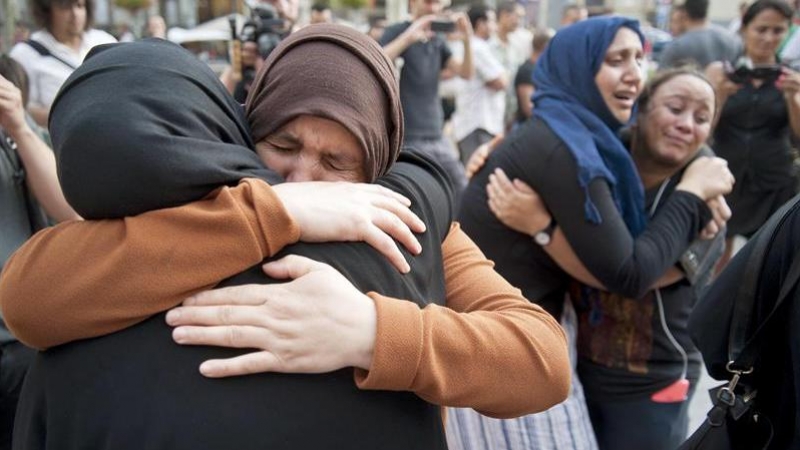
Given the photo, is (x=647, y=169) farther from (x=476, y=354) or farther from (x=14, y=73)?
(x=14, y=73)

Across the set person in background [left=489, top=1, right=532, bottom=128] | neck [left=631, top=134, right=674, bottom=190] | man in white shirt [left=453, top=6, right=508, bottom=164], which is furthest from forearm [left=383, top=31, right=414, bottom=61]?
person in background [left=489, top=1, right=532, bottom=128]

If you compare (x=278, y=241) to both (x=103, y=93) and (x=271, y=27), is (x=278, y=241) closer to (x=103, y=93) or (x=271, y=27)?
(x=103, y=93)

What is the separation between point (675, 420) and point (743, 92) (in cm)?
279

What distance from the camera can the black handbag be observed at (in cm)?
131

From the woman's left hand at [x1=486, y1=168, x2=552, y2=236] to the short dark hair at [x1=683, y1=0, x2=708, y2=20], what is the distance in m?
4.31

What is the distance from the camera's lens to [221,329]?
0.93 m

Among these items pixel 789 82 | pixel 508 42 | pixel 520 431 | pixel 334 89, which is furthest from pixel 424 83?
pixel 334 89

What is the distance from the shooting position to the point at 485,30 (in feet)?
26.1

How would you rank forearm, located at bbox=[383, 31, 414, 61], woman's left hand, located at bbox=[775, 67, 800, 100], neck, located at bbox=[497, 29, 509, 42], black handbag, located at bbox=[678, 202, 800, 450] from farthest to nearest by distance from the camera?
neck, located at bbox=[497, 29, 509, 42] → forearm, located at bbox=[383, 31, 414, 61] → woman's left hand, located at bbox=[775, 67, 800, 100] → black handbag, located at bbox=[678, 202, 800, 450]

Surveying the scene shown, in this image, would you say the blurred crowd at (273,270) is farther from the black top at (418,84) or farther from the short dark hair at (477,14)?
the short dark hair at (477,14)

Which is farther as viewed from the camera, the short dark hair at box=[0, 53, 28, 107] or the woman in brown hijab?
the short dark hair at box=[0, 53, 28, 107]

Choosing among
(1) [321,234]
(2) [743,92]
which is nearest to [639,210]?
(1) [321,234]

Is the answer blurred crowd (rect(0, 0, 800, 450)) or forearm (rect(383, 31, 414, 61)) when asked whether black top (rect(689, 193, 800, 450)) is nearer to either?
blurred crowd (rect(0, 0, 800, 450))

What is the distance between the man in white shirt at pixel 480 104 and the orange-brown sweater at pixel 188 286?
5158 millimetres
